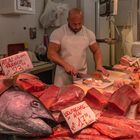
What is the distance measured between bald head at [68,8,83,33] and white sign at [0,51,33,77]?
3.55ft

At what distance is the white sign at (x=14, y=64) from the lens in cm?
202

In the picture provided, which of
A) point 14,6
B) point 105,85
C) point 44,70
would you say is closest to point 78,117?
point 105,85

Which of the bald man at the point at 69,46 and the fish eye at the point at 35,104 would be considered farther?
the bald man at the point at 69,46

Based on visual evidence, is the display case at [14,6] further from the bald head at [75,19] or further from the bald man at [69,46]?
the bald head at [75,19]

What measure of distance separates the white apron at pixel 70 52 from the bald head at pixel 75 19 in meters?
0.12

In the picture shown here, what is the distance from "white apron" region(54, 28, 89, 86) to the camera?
3.20 metres

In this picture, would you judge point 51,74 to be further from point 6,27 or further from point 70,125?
point 70,125

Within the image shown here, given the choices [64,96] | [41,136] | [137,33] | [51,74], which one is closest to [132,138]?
[41,136]

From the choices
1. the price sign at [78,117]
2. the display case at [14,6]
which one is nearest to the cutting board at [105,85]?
the price sign at [78,117]

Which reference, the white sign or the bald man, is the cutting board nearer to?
the bald man

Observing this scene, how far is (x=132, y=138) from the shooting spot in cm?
132

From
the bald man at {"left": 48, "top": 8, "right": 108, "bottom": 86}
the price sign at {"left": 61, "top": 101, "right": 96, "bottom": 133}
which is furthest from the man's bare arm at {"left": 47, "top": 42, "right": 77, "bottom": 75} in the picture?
the price sign at {"left": 61, "top": 101, "right": 96, "bottom": 133}

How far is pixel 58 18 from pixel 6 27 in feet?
3.12

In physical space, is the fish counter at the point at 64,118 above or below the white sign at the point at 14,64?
below
